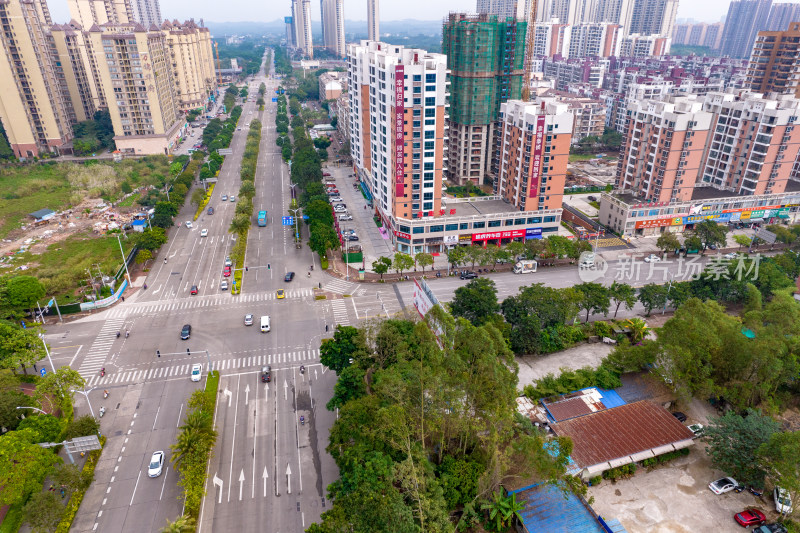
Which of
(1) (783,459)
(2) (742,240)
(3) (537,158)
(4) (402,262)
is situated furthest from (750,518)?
(2) (742,240)

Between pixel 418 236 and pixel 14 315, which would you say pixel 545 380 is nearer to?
pixel 418 236

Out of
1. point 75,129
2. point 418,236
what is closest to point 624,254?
point 418,236

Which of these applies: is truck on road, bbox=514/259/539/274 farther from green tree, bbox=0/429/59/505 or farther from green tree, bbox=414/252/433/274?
green tree, bbox=0/429/59/505

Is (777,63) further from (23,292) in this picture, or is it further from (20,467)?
(23,292)

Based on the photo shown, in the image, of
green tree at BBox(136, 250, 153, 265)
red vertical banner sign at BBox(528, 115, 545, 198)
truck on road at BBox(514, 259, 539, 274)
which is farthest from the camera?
red vertical banner sign at BBox(528, 115, 545, 198)

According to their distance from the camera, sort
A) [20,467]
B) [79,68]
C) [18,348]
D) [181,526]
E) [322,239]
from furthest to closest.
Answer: [79,68] < [322,239] < [18,348] < [20,467] < [181,526]

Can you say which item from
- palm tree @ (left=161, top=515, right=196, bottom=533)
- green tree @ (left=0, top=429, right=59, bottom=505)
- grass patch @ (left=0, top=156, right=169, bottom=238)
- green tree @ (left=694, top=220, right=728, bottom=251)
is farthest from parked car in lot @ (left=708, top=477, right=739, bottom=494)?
grass patch @ (left=0, top=156, right=169, bottom=238)
